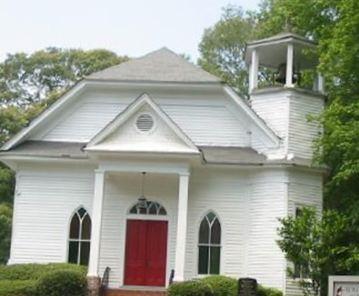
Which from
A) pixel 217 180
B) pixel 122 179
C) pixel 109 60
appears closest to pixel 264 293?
pixel 217 180

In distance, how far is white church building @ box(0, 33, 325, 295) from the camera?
2228 centimetres

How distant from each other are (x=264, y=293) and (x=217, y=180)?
407cm

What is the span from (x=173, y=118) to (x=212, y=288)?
5997 mm

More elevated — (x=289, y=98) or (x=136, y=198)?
(x=289, y=98)

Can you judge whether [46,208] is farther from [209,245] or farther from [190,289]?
[190,289]

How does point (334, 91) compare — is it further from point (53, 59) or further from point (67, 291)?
point (53, 59)

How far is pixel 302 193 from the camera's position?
22969mm

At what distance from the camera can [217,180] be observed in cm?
2342

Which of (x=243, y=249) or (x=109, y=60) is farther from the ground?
(x=109, y=60)

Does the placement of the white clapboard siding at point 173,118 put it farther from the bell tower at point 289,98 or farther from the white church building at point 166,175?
the bell tower at point 289,98

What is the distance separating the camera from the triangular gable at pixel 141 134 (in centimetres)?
2191

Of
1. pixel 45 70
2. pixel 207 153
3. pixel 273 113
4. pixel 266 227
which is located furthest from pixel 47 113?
pixel 45 70

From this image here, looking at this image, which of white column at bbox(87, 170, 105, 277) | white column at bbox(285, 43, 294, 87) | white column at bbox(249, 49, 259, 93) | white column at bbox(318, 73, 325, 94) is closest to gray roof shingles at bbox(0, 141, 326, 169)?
white column at bbox(87, 170, 105, 277)

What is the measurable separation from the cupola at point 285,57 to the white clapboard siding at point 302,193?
2729 millimetres
